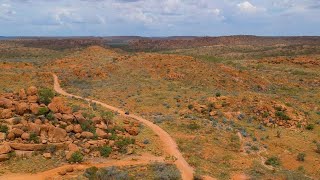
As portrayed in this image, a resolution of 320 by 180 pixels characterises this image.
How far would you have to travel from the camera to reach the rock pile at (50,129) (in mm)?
18656

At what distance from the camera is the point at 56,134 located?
1956cm

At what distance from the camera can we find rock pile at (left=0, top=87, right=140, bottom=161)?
61.2 feet

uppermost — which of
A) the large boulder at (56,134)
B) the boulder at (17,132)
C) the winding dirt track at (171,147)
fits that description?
the boulder at (17,132)

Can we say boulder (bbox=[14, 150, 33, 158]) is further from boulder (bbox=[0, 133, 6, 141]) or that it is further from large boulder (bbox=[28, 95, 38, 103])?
large boulder (bbox=[28, 95, 38, 103])

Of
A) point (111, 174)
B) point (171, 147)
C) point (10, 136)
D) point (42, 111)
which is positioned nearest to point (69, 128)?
point (42, 111)

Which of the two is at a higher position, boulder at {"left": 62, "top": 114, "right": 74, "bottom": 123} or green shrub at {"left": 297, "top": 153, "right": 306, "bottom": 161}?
boulder at {"left": 62, "top": 114, "right": 74, "bottom": 123}

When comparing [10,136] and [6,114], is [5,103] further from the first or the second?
[10,136]

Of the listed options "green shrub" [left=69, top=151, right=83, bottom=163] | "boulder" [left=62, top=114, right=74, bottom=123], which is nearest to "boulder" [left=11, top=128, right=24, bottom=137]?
"boulder" [left=62, top=114, right=74, bottom=123]

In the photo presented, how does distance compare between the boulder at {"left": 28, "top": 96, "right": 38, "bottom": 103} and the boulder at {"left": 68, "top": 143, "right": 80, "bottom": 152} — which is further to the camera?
the boulder at {"left": 28, "top": 96, "right": 38, "bottom": 103}

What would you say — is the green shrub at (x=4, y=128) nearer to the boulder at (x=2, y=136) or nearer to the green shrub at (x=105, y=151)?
the boulder at (x=2, y=136)

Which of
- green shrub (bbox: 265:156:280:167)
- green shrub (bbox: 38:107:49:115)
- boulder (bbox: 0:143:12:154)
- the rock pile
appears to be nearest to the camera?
boulder (bbox: 0:143:12:154)

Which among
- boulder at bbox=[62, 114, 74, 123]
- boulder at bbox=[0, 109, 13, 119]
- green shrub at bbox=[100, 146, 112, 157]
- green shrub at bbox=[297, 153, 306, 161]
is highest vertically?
boulder at bbox=[0, 109, 13, 119]

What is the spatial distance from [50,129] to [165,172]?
6.54m

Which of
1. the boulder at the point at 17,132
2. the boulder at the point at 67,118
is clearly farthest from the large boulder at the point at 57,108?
the boulder at the point at 17,132
